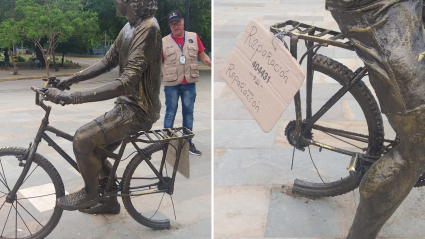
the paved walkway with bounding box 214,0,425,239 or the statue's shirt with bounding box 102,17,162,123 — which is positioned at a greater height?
the statue's shirt with bounding box 102,17,162,123

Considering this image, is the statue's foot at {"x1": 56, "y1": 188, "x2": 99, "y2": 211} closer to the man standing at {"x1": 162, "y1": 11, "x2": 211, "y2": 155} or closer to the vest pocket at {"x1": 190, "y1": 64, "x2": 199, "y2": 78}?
the man standing at {"x1": 162, "y1": 11, "x2": 211, "y2": 155}

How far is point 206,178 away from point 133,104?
198cm

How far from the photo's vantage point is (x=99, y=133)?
300 centimetres

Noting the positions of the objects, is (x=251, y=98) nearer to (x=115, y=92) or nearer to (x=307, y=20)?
(x=115, y=92)

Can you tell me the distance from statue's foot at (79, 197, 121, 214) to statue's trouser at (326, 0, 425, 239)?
2.18 meters

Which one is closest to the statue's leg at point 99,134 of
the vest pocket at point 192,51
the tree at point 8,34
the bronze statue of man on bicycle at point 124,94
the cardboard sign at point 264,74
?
the bronze statue of man on bicycle at point 124,94

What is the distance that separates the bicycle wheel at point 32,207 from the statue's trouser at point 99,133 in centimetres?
35

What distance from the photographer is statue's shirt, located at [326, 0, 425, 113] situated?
2133 millimetres

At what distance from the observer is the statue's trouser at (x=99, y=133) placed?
300 centimetres

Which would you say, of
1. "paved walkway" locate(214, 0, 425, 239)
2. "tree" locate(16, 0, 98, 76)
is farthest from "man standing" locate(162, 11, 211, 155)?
"tree" locate(16, 0, 98, 76)

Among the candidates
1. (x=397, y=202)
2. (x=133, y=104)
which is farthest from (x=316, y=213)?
(x=133, y=104)

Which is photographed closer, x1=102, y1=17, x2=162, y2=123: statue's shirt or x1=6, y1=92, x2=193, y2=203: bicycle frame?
x1=102, y1=17, x2=162, y2=123: statue's shirt

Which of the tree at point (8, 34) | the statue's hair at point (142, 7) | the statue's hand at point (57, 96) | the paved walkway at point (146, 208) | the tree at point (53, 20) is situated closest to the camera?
the statue's hand at point (57, 96)

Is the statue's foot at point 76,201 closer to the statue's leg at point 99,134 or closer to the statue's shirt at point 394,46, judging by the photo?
the statue's leg at point 99,134
